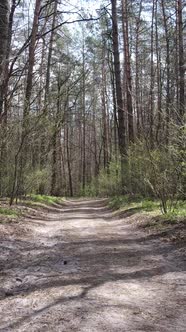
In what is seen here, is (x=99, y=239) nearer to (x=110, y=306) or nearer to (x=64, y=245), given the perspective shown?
(x=64, y=245)

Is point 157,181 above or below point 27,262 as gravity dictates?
above

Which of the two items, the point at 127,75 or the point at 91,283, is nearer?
the point at 91,283

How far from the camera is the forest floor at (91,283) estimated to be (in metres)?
3.18

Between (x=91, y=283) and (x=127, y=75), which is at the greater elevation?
(x=127, y=75)

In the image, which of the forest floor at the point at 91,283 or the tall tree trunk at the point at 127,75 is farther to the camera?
the tall tree trunk at the point at 127,75

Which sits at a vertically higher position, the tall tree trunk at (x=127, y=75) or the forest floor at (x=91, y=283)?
the tall tree trunk at (x=127, y=75)

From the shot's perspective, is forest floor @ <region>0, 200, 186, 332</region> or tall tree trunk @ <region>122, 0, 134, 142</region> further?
tall tree trunk @ <region>122, 0, 134, 142</region>

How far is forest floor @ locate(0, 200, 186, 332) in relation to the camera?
3.18 metres

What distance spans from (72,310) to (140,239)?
13.6ft

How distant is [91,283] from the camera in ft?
14.2

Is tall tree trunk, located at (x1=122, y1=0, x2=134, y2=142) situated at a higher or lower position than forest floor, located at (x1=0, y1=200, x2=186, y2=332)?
higher

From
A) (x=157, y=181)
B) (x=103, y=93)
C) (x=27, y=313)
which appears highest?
(x=103, y=93)

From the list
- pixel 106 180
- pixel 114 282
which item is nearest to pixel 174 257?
pixel 114 282

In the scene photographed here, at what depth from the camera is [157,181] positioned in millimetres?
9516
